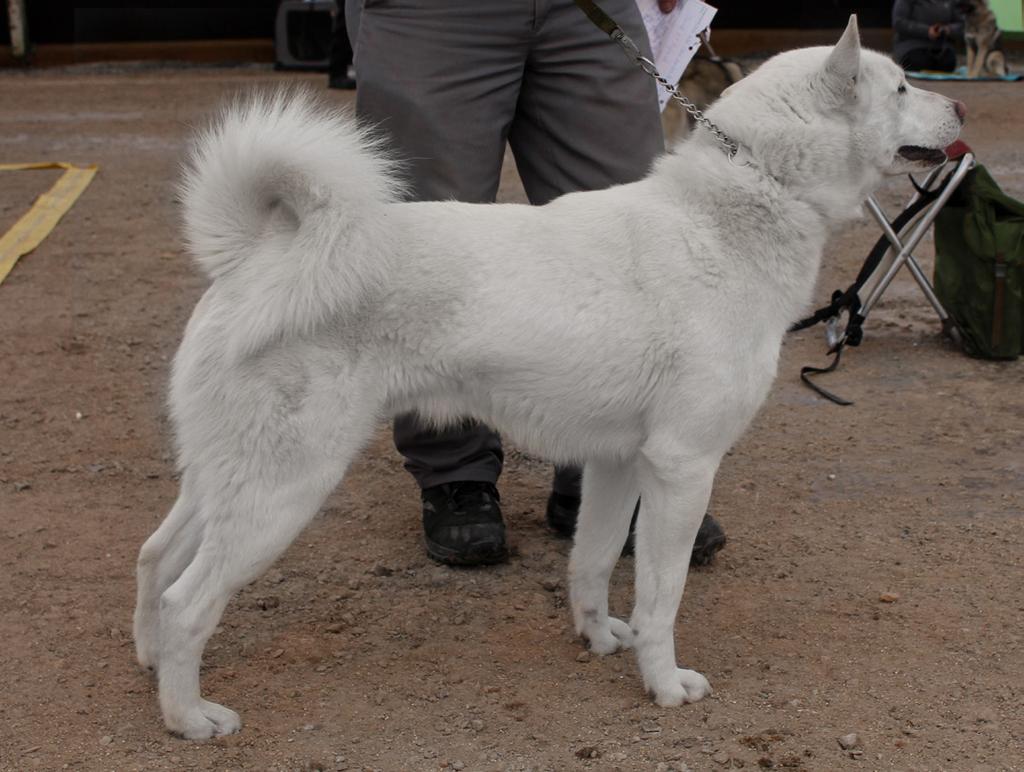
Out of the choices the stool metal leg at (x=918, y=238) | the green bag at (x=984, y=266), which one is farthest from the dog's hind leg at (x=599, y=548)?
the green bag at (x=984, y=266)

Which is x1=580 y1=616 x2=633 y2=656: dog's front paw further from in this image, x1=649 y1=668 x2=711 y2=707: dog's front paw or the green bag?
the green bag

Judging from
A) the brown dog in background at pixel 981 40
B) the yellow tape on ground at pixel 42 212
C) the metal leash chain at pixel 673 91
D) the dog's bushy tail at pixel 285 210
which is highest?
the metal leash chain at pixel 673 91

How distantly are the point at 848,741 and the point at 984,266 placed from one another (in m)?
3.05

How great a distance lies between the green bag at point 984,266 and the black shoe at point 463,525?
2.56 m

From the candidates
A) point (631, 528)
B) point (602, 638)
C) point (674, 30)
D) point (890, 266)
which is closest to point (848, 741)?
point (602, 638)

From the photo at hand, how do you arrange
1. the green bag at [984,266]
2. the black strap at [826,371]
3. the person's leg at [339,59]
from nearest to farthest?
the black strap at [826,371] → the green bag at [984,266] → the person's leg at [339,59]

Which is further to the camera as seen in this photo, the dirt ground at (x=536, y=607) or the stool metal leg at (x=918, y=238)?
the stool metal leg at (x=918, y=238)

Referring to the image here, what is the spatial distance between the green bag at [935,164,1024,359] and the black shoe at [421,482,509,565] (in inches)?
101

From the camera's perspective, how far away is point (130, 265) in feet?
21.9

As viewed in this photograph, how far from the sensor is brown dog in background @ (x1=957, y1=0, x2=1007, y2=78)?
1305 cm

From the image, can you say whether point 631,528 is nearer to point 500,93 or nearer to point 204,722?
point 500,93

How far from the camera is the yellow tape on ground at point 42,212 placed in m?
6.75

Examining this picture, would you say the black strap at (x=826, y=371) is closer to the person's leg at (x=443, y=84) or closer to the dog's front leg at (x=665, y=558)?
the person's leg at (x=443, y=84)

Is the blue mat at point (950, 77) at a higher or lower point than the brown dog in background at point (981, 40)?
lower
